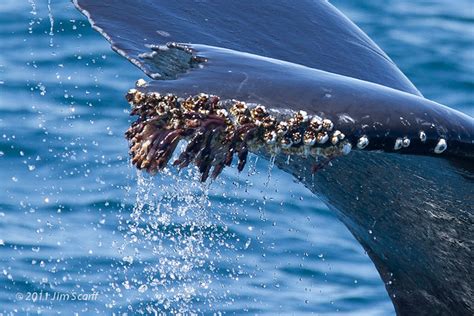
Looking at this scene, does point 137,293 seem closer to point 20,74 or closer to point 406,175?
point 20,74

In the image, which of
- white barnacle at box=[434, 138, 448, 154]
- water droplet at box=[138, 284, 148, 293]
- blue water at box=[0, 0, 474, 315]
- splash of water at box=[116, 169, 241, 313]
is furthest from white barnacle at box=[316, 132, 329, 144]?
water droplet at box=[138, 284, 148, 293]

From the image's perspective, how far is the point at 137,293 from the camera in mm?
7902

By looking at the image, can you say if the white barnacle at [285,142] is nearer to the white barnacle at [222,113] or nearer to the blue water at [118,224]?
the white barnacle at [222,113]

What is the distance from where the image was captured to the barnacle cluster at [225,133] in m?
3.14

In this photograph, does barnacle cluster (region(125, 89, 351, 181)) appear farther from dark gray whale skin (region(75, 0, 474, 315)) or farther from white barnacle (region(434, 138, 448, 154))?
white barnacle (region(434, 138, 448, 154))

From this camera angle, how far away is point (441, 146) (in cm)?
333

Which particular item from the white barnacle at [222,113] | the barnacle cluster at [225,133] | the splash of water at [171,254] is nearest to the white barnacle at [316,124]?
the barnacle cluster at [225,133]

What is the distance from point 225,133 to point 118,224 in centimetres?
589

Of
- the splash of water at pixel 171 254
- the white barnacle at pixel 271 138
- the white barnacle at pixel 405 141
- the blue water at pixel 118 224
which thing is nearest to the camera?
the white barnacle at pixel 271 138

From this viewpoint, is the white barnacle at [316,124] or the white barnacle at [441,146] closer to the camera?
the white barnacle at [316,124]

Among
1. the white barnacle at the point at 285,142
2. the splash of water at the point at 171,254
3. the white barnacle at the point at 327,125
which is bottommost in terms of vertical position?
the splash of water at the point at 171,254

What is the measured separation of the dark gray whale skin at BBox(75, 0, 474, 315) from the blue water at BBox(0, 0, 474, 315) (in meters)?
2.86

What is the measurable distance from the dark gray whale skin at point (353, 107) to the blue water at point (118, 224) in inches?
113

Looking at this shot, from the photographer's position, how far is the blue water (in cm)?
802
